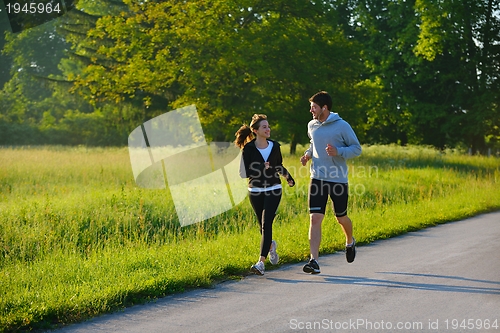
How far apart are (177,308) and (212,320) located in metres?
0.61

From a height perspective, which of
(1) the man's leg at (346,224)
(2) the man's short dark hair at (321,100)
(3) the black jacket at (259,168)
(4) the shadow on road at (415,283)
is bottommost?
(4) the shadow on road at (415,283)

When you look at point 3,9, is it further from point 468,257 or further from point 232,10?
point 468,257

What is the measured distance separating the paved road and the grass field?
39 cm

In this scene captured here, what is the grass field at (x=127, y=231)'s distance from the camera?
271 inches

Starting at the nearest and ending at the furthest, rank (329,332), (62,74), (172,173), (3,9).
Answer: (329,332) → (172,173) → (3,9) → (62,74)

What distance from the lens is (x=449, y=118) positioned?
148ft

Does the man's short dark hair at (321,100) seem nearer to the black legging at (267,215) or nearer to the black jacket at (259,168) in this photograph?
the black jacket at (259,168)

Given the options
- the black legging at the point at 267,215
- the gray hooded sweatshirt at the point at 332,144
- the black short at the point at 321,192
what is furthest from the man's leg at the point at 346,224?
the black legging at the point at 267,215

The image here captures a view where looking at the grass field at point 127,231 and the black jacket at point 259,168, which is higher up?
the black jacket at point 259,168

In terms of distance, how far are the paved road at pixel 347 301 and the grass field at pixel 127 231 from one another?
0.39 m

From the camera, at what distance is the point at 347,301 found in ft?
22.0

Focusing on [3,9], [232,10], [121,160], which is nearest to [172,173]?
[121,160]

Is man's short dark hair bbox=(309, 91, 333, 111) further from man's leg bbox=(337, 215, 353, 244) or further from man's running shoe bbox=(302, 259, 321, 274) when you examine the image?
man's running shoe bbox=(302, 259, 321, 274)

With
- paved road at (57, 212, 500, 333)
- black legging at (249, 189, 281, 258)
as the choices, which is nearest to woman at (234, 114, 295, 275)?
black legging at (249, 189, 281, 258)
